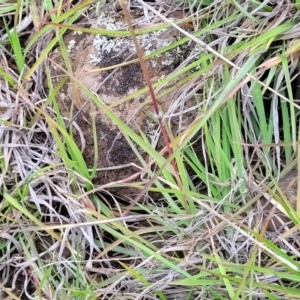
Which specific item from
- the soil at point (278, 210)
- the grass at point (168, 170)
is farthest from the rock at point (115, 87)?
the soil at point (278, 210)

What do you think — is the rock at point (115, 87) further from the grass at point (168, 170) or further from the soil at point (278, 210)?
the soil at point (278, 210)

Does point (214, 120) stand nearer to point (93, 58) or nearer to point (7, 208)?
point (93, 58)

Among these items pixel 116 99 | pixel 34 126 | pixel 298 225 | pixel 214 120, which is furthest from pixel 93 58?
pixel 298 225

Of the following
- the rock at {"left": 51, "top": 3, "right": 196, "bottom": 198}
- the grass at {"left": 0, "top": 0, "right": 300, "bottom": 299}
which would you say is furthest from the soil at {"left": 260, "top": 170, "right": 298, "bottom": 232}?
the rock at {"left": 51, "top": 3, "right": 196, "bottom": 198}

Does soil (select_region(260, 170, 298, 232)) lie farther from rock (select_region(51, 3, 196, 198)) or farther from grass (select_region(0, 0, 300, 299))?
rock (select_region(51, 3, 196, 198))

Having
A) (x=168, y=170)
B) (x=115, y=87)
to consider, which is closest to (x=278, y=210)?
(x=168, y=170)

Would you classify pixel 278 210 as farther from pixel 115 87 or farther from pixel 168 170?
pixel 115 87
